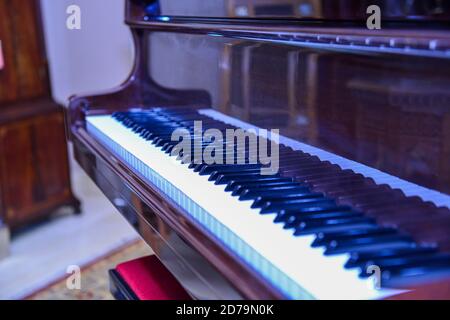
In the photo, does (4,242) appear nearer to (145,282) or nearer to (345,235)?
(145,282)

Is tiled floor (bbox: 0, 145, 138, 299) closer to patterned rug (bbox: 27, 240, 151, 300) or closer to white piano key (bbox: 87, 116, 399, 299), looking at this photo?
patterned rug (bbox: 27, 240, 151, 300)

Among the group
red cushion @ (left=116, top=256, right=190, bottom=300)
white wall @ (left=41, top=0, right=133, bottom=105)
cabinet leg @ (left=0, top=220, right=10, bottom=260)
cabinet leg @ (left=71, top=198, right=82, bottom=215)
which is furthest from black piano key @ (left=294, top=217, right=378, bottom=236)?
white wall @ (left=41, top=0, right=133, bottom=105)

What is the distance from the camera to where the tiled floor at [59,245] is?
2.18 m

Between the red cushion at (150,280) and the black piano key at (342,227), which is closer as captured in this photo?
the black piano key at (342,227)

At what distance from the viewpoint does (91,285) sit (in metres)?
2.10

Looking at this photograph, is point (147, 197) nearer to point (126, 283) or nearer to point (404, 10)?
point (126, 283)

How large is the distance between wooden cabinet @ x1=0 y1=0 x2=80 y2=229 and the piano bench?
1.34 metres

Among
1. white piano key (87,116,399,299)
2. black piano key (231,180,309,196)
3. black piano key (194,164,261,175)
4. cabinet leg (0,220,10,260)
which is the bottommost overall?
cabinet leg (0,220,10,260)

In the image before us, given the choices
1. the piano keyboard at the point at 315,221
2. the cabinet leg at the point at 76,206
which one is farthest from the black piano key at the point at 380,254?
the cabinet leg at the point at 76,206

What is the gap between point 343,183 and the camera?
827mm

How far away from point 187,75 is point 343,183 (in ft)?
2.42

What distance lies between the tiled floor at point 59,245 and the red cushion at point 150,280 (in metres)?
0.96

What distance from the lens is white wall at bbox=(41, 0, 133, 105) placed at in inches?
119

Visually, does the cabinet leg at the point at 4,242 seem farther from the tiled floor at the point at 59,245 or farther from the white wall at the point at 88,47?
the white wall at the point at 88,47
